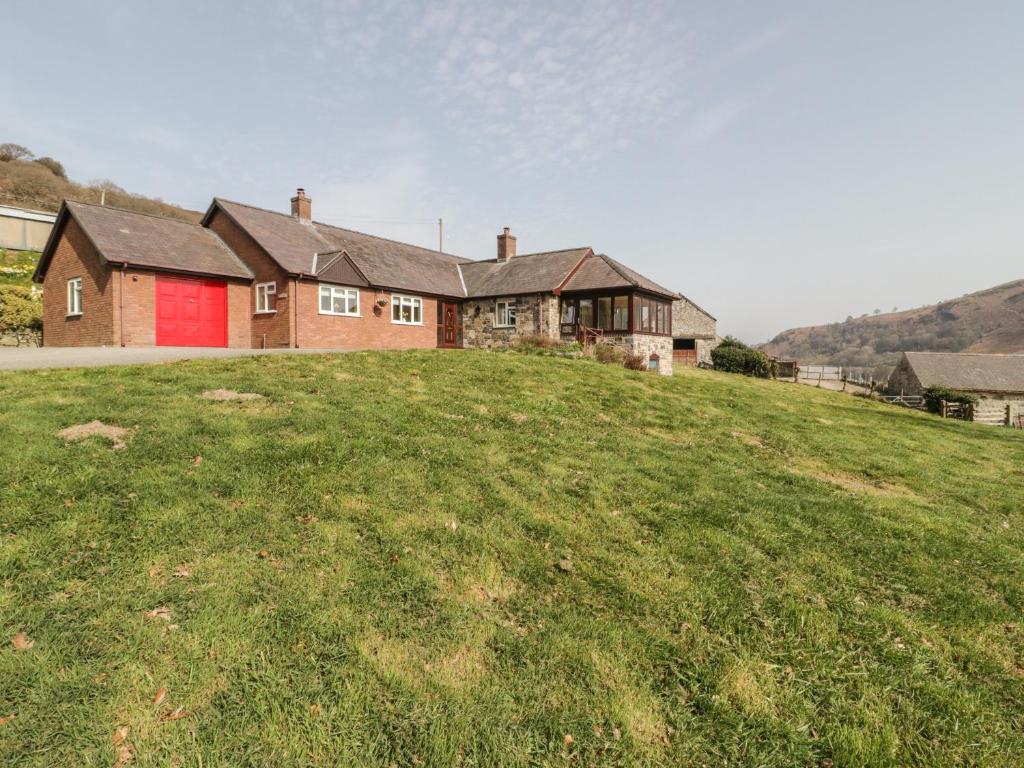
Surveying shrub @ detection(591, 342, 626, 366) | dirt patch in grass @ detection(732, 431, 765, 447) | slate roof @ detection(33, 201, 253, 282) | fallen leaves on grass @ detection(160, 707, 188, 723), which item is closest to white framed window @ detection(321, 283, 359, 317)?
slate roof @ detection(33, 201, 253, 282)

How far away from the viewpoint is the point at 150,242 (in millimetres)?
22016

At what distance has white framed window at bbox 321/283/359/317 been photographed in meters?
24.4

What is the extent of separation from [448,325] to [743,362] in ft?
75.0

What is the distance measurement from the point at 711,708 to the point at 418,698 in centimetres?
213

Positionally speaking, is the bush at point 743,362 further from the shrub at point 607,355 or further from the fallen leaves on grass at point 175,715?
the fallen leaves on grass at point 175,715

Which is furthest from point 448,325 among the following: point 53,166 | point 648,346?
point 53,166

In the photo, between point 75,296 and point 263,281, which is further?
point 263,281

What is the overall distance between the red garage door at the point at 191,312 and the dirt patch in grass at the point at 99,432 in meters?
16.7

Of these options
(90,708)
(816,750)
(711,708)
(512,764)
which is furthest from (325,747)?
(816,750)

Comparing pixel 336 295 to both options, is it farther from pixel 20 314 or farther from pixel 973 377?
pixel 973 377

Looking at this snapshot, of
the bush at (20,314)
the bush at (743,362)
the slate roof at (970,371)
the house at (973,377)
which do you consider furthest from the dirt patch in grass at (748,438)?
the slate roof at (970,371)

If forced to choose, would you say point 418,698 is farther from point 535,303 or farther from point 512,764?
point 535,303

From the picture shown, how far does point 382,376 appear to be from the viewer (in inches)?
508

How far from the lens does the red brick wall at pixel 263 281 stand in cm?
2319
